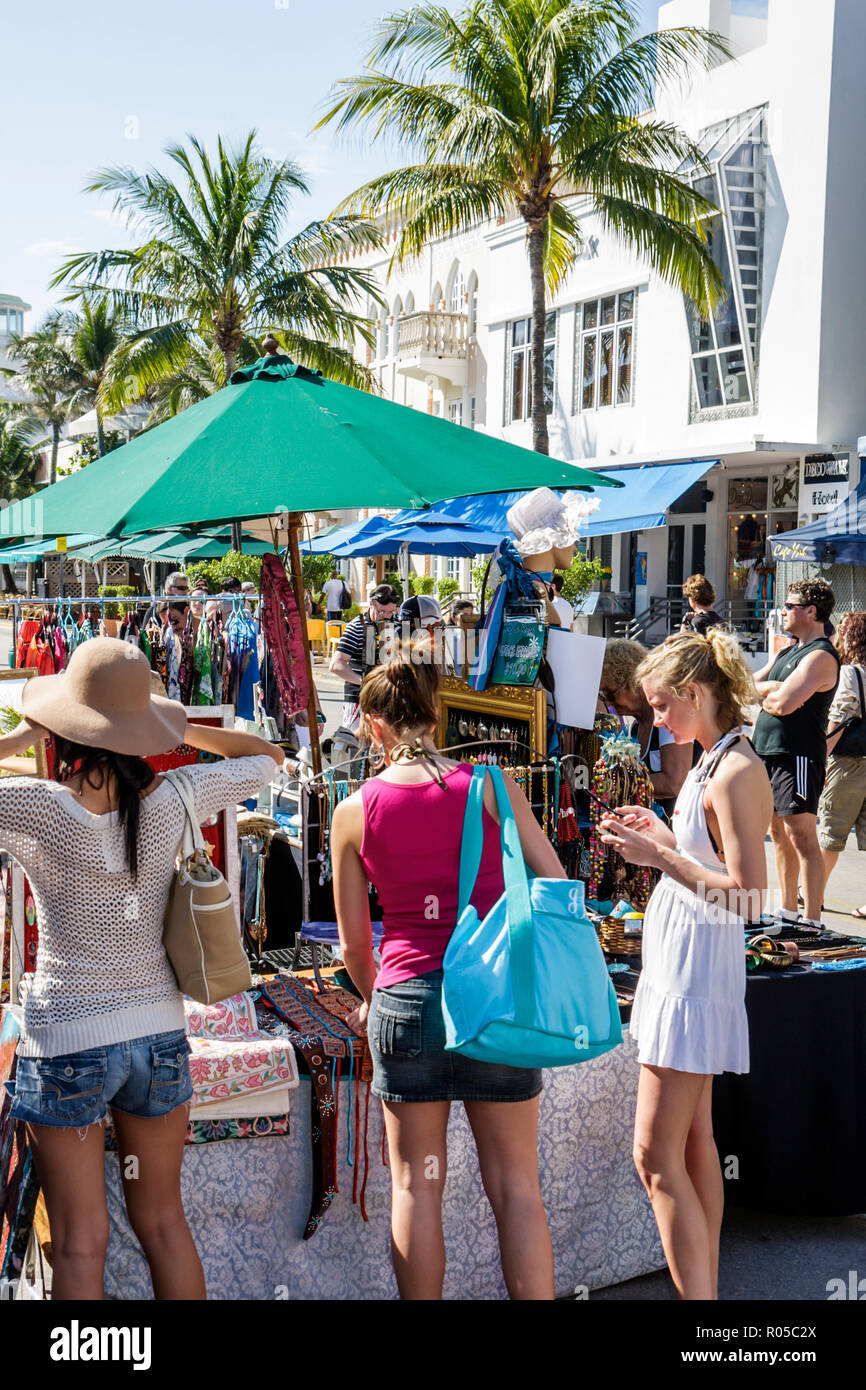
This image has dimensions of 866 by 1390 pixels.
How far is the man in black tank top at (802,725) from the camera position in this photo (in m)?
6.60

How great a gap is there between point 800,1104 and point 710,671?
1581mm

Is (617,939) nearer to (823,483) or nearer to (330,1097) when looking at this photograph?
(330,1097)

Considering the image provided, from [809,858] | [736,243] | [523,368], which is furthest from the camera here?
[523,368]

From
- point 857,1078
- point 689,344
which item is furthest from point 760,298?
point 857,1078

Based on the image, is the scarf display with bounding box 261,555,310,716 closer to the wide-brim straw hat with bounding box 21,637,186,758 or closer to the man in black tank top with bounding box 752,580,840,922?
the man in black tank top with bounding box 752,580,840,922

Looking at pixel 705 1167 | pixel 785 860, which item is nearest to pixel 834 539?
pixel 785 860

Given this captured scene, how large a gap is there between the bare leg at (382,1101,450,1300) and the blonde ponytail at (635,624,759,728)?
122 centimetres

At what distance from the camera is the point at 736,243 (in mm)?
20172

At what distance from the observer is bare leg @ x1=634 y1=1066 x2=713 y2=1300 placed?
308 cm

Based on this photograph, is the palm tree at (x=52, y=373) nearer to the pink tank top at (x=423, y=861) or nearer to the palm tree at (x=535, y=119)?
the palm tree at (x=535, y=119)

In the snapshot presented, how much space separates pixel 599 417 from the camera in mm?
23969

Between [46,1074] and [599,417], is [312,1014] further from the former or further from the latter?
[599,417]

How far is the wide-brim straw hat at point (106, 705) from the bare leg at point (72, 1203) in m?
0.85

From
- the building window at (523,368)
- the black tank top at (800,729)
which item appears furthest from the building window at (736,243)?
the black tank top at (800,729)
